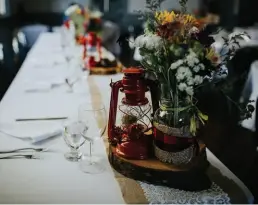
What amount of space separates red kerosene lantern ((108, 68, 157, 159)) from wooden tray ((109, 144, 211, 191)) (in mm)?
34

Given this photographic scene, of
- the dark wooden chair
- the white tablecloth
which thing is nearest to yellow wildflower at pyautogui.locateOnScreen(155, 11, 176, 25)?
the white tablecloth

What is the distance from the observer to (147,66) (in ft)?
3.74

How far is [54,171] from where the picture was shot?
120 cm

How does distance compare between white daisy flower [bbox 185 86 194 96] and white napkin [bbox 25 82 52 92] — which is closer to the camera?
white daisy flower [bbox 185 86 194 96]

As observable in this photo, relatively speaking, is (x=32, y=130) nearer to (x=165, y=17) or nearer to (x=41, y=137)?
(x=41, y=137)

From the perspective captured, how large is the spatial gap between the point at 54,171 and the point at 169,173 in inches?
13.9

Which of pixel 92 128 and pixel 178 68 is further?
pixel 92 128

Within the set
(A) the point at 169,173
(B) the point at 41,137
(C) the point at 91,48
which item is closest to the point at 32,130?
(B) the point at 41,137

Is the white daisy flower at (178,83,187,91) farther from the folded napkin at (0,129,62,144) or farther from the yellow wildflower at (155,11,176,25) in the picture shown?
the folded napkin at (0,129,62,144)

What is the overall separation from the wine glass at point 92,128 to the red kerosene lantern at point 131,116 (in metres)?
0.04

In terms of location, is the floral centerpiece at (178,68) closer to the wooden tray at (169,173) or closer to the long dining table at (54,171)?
the wooden tray at (169,173)

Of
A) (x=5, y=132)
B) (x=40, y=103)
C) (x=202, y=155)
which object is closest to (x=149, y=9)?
(x=202, y=155)

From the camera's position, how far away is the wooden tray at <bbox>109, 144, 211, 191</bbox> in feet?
3.62

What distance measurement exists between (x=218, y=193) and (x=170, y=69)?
0.37m
